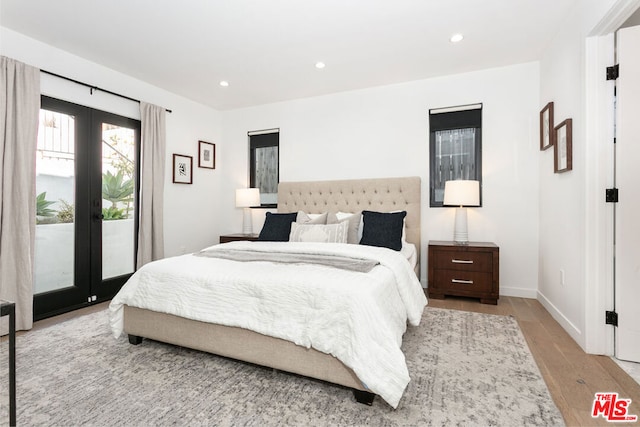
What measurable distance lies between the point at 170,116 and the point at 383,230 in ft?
10.6

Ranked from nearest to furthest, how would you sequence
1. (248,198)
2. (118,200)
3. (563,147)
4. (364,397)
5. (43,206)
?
(364,397), (563,147), (43,206), (118,200), (248,198)

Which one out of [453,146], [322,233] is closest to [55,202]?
[322,233]

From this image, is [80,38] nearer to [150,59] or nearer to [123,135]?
[150,59]

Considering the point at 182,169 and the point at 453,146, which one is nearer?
the point at 453,146

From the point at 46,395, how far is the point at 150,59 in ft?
10.2

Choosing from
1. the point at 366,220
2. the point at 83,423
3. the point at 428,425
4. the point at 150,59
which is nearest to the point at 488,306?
the point at 366,220

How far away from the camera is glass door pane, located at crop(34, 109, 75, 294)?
3.01 metres

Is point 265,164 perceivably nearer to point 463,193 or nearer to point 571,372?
point 463,193

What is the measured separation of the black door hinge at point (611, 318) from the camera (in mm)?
2145

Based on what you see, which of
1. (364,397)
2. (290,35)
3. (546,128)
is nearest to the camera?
(364,397)

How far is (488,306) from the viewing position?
3271 mm

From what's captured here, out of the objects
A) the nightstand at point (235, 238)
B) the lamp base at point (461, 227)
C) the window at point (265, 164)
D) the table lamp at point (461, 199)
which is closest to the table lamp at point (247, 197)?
the window at point (265, 164)

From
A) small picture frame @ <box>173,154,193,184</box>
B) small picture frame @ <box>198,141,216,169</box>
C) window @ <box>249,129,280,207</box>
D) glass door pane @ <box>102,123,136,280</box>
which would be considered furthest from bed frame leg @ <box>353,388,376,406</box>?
small picture frame @ <box>198,141,216,169</box>

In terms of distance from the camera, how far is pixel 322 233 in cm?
327
